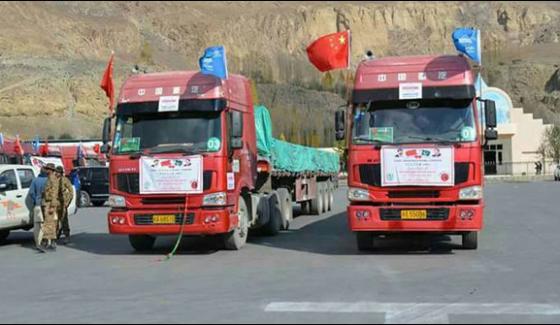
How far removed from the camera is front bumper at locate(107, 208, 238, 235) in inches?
556

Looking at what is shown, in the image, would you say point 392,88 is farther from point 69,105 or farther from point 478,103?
point 69,105

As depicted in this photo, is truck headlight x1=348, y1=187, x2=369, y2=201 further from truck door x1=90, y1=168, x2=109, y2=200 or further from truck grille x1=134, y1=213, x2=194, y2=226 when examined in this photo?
truck door x1=90, y1=168, x2=109, y2=200

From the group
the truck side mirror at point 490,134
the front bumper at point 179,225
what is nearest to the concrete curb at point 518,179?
the truck side mirror at point 490,134

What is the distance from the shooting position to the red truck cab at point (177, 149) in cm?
1412

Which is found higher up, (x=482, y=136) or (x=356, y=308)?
(x=482, y=136)

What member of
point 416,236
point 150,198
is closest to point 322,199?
point 416,236

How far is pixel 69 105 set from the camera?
327 feet

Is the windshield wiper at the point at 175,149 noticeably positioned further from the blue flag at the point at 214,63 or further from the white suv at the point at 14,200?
the white suv at the point at 14,200

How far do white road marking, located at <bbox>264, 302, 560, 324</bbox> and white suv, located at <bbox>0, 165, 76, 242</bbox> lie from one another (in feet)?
30.4

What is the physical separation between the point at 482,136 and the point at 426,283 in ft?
13.1

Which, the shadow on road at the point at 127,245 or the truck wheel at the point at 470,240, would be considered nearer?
the truck wheel at the point at 470,240

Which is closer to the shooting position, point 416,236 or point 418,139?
point 418,139

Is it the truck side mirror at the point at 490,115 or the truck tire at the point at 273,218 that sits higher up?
the truck side mirror at the point at 490,115

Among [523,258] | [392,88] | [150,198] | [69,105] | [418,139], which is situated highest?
[69,105]
